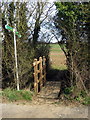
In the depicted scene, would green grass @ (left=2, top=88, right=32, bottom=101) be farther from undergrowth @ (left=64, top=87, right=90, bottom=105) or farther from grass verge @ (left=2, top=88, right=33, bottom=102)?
undergrowth @ (left=64, top=87, right=90, bottom=105)

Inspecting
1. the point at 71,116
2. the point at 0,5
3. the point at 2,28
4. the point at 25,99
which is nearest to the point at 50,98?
the point at 25,99

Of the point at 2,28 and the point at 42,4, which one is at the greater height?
the point at 42,4

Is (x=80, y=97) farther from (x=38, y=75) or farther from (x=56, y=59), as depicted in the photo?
(x=56, y=59)

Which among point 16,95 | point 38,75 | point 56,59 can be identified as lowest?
point 16,95

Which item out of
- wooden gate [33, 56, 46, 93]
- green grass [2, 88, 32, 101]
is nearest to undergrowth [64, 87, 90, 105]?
green grass [2, 88, 32, 101]

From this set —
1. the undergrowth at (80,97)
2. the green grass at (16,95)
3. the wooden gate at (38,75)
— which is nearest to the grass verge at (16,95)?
the green grass at (16,95)

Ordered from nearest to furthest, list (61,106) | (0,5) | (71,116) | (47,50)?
(71,116), (61,106), (0,5), (47,50)

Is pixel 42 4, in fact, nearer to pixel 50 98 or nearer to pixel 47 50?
pixel 47 50

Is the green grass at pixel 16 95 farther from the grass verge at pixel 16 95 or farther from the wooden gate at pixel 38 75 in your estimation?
the wooden gate at pixel 38 75

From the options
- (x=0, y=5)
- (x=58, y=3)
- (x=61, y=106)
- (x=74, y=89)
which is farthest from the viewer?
(x=0, y=5)

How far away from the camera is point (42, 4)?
6.55 m

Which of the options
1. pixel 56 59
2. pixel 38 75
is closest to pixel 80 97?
pixel 38 75

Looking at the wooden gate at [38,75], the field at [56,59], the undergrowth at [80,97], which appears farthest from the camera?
the field at [56,59]

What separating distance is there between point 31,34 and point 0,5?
1481 mm
